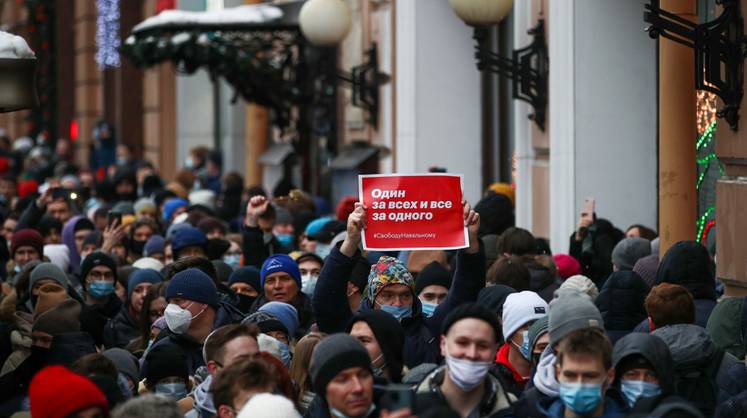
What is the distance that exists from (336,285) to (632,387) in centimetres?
189

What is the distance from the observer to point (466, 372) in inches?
261

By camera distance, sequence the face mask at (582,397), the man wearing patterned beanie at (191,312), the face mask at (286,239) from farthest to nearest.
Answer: the face mask at (286,239) → the man wearing patterned beanie at (191,312) → the face mask at (582,397)

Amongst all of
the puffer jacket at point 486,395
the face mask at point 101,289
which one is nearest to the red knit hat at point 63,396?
the puffer jacket at point 486,395

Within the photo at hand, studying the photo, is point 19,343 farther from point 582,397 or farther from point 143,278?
point 582,397

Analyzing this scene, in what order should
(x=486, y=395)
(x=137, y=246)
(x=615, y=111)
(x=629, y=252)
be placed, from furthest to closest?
(x=137, y=246) < (x=615, y=111) < (x=629, y=252) < (x=486, y=395)

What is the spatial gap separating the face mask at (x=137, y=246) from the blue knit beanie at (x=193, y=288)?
5.00 meters

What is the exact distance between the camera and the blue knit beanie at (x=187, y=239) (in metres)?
12.5

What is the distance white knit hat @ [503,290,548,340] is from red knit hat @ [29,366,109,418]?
6.95 ft

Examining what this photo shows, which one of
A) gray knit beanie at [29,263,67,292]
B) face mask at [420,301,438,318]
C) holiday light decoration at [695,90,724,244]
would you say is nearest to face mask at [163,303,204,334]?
face mask at [420,301,438,318]

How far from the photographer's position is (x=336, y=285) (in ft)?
27.7

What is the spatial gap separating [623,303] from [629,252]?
190 cm

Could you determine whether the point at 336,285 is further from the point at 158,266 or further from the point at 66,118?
the point at 66,118

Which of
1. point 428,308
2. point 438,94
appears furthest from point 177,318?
point 438,94

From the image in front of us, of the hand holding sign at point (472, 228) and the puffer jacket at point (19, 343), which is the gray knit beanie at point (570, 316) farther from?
the puffer jacket at point (19, 343)
